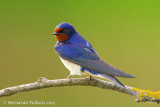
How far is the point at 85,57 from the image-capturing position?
220 cm

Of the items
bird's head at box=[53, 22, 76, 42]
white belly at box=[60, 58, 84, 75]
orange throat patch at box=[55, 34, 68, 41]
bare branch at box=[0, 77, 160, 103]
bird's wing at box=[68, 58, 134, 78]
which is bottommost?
bare branch at box=[0, 77, 160, 103]

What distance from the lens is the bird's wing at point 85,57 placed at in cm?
201

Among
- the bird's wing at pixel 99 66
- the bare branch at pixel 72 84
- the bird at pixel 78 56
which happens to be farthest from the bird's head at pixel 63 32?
the bare branch at pixel 72 84

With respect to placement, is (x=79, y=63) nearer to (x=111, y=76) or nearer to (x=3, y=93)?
(x=111, y=76)

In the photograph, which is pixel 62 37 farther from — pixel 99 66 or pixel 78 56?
pixel 99 66

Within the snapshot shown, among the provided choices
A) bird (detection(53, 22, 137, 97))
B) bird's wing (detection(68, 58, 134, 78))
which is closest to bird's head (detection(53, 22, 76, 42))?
bird (detection(53, 22, 137, 97))

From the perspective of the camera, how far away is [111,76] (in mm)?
1933

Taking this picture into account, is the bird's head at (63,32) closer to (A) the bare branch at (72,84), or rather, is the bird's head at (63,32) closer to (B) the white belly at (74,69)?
(B) the white belly at (74,69)

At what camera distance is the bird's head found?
91.0 inches

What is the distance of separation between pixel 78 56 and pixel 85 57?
0.06 m

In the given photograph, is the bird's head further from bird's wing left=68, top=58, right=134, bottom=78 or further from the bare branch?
the bare branch

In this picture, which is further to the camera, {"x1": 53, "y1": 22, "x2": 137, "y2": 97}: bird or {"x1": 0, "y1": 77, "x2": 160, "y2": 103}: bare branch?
{"x1": 53, "y1": 22, "x2": 137, "y2": 97}: bird

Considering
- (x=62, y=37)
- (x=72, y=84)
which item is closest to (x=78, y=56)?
(x=62, y=37)

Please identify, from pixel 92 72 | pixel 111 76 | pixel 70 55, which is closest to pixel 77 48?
pixel 70 55
